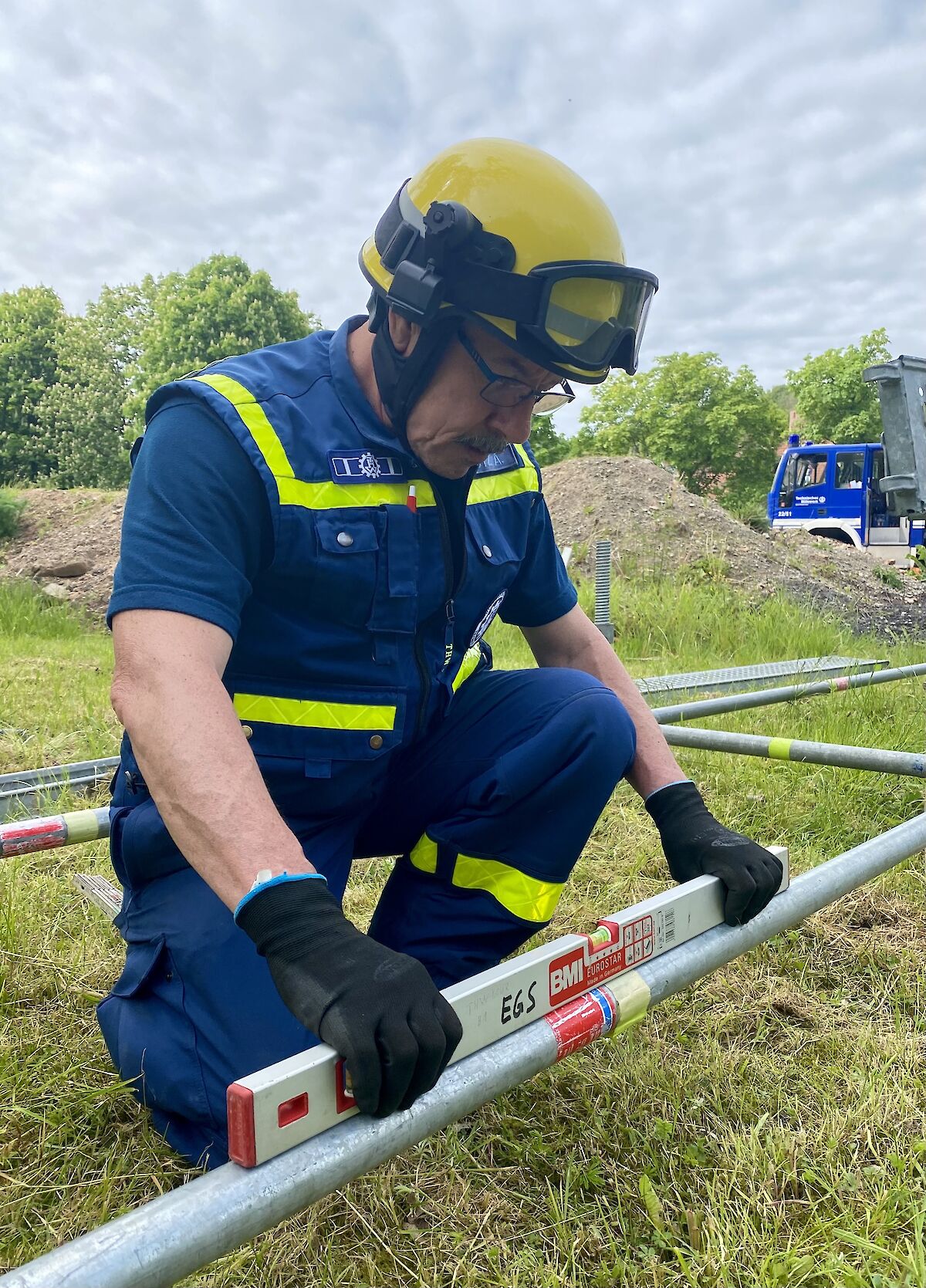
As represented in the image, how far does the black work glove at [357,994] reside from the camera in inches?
41.4

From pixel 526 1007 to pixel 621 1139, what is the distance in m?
0.56

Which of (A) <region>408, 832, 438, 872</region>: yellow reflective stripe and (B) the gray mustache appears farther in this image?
(A) <region>408, 832, 438, 872</region>: yellow reflective stripe

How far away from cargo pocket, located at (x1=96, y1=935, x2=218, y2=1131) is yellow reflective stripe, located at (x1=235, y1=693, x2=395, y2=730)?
0.44 meters

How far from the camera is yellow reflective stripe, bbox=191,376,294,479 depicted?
161 cm

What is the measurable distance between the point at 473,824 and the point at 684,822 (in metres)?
0.45

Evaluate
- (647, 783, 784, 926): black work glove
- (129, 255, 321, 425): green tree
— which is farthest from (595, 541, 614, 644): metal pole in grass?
(129, 255, 321, 425): green tree

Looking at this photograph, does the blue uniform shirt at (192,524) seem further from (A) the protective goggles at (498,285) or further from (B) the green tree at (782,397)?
(B) the green tree at (782,397)

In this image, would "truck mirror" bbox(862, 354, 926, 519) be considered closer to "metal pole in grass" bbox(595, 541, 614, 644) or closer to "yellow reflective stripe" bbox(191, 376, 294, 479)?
"yellow reflective stripe" bbox(191, 376, 294, 479)

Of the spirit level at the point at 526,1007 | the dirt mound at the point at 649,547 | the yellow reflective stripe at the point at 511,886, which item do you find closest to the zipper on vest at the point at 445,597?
the yellow reflective stripe at the point at 511,886

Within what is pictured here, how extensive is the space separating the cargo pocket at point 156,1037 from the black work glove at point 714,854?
969 mm

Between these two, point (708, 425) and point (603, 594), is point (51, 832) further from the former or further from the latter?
point (708, 425)

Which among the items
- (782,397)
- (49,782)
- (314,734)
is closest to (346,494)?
(314,734)

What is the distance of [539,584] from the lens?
2.28 m

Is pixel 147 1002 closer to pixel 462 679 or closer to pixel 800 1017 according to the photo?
pixel 462 679
